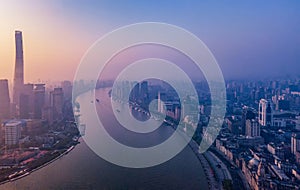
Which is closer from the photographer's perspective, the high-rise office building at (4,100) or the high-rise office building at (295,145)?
the high-rise office building at (295,145)

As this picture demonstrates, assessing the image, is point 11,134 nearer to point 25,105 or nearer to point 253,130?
point 25,105

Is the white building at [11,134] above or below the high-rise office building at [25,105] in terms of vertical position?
below

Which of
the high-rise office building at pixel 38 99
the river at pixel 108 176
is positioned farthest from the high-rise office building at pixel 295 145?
the high-rise office building at pixel 38 99

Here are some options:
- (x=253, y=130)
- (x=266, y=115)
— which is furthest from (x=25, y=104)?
(x=266, y=115)

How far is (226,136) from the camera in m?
5.83

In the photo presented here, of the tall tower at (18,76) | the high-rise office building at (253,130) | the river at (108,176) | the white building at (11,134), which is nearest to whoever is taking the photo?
the river at (108,176)

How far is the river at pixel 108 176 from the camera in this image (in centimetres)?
314

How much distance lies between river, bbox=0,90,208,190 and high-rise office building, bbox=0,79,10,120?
3493 mm

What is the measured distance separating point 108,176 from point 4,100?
189 inches

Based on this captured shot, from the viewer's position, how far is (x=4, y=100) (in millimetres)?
7043

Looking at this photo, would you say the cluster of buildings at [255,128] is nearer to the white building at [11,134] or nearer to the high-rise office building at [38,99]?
the high-rise office building at [38,99]

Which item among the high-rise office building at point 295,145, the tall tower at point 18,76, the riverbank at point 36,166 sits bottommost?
the riverbank at point 36,166

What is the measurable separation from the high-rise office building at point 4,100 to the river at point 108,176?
11.5 feet

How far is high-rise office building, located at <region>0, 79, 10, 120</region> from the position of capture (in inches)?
272
